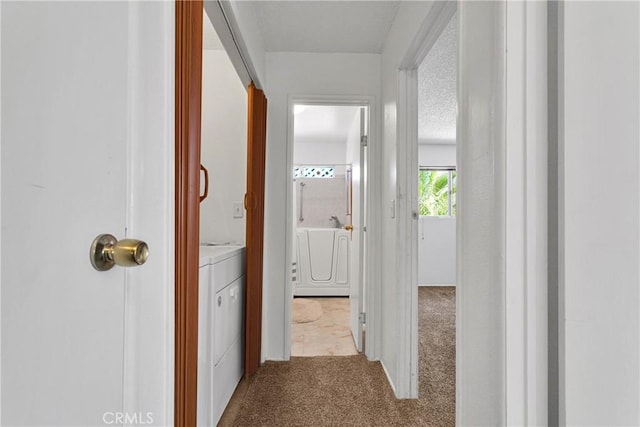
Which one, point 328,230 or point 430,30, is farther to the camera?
point 328,230

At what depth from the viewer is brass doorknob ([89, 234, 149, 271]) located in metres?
0.56

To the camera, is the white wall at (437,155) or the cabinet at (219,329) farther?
the white wall at (437,155)

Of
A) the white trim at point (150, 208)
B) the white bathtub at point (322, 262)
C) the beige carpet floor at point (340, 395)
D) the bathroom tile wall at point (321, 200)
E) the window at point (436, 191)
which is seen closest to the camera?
the white trim at point (150, 208)

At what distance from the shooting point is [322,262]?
4488 millimetres

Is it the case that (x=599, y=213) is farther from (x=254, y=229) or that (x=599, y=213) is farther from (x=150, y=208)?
(x=254, y=229)

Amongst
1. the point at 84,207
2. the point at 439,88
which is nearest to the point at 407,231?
the point at 84,207

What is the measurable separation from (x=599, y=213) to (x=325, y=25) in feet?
6.75

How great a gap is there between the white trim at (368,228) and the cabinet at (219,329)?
0.43m

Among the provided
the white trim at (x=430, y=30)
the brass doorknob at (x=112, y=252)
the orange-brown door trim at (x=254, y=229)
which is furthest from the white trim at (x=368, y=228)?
the brass doorknob at (x=112, y=252)

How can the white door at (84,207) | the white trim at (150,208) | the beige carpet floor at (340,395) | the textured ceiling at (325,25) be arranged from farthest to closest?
the textured ceiling at (325,25)
the beige carpet floor at (340,395)
the white trim at (150,208)
the white door at (84,207)

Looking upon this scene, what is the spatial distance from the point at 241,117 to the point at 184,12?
1778 mm

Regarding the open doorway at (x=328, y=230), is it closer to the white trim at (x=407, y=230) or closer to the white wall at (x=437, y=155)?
the white trim at (x=407, y=230)

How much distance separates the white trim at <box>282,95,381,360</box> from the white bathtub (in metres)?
2.00

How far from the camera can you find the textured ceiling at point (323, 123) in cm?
375
